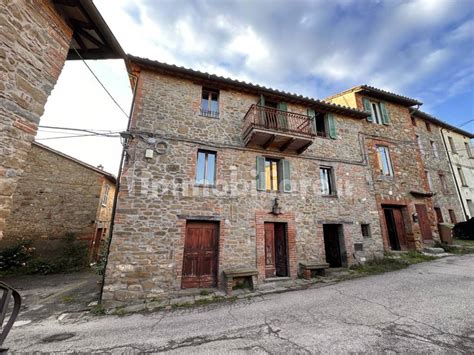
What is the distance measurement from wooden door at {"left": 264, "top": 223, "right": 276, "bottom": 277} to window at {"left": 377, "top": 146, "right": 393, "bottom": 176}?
23.5 ft

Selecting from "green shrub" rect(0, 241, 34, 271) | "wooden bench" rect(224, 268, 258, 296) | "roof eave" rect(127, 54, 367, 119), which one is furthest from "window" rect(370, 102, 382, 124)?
"green shrub" rect(0, 241, 34, 271)

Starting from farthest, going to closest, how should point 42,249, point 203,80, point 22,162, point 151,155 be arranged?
1. point 42,249
2. point 203,80
3. point 151,155
4. point 22,162

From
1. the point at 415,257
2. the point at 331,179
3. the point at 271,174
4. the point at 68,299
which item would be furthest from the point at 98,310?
the point at 415,257

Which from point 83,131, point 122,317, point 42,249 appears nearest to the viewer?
point 122,317

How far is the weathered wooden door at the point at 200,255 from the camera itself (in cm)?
645

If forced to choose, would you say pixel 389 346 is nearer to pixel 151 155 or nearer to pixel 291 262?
pixel 291 262

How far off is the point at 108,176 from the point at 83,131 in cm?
742

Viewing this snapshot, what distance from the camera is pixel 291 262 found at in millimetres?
7469

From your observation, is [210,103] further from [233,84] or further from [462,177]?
[462,177]

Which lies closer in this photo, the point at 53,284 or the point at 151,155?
the point at 151,155

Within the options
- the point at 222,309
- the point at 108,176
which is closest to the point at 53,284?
the point at 108,176

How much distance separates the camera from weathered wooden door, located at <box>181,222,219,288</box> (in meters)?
6.45

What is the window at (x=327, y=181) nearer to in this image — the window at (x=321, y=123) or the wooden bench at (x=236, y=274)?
the window at (x=321, y=123)

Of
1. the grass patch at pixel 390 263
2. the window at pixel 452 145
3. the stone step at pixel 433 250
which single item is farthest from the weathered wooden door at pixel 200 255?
the window at pixel 452 145
